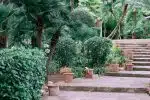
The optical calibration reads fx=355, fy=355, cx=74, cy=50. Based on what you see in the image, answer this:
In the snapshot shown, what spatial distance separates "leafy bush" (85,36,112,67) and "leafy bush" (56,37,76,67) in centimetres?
113

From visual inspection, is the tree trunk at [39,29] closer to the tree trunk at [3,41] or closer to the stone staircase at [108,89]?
the tree trunk at [3,41]

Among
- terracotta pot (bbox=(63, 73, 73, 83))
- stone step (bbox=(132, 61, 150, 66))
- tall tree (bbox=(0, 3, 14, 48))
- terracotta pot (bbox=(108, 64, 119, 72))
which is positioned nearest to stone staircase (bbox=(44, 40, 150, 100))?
terracotta pot (bbox=(63, 73, 73, 83))

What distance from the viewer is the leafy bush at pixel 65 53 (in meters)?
11.9

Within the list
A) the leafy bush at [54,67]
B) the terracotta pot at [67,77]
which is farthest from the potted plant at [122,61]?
the terracotta pot at [67,77]

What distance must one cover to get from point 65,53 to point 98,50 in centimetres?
151

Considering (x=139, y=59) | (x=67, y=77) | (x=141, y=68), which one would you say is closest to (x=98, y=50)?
(x=141, y=68)

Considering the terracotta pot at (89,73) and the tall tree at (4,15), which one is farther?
the terracotta pot at (89,73)

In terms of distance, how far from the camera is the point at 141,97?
8398mm

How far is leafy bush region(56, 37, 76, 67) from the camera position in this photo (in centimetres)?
1188

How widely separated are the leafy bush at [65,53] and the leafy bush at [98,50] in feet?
3.71

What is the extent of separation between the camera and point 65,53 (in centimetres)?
1186

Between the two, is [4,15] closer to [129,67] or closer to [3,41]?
[3,41]

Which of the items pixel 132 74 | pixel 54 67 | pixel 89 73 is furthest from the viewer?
pixel 132 74

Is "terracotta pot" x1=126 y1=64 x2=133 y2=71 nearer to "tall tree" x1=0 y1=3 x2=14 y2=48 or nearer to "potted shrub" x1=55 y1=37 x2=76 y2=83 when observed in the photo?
"potted shrub" x1=55 y1=37 x2=76 y2=83
